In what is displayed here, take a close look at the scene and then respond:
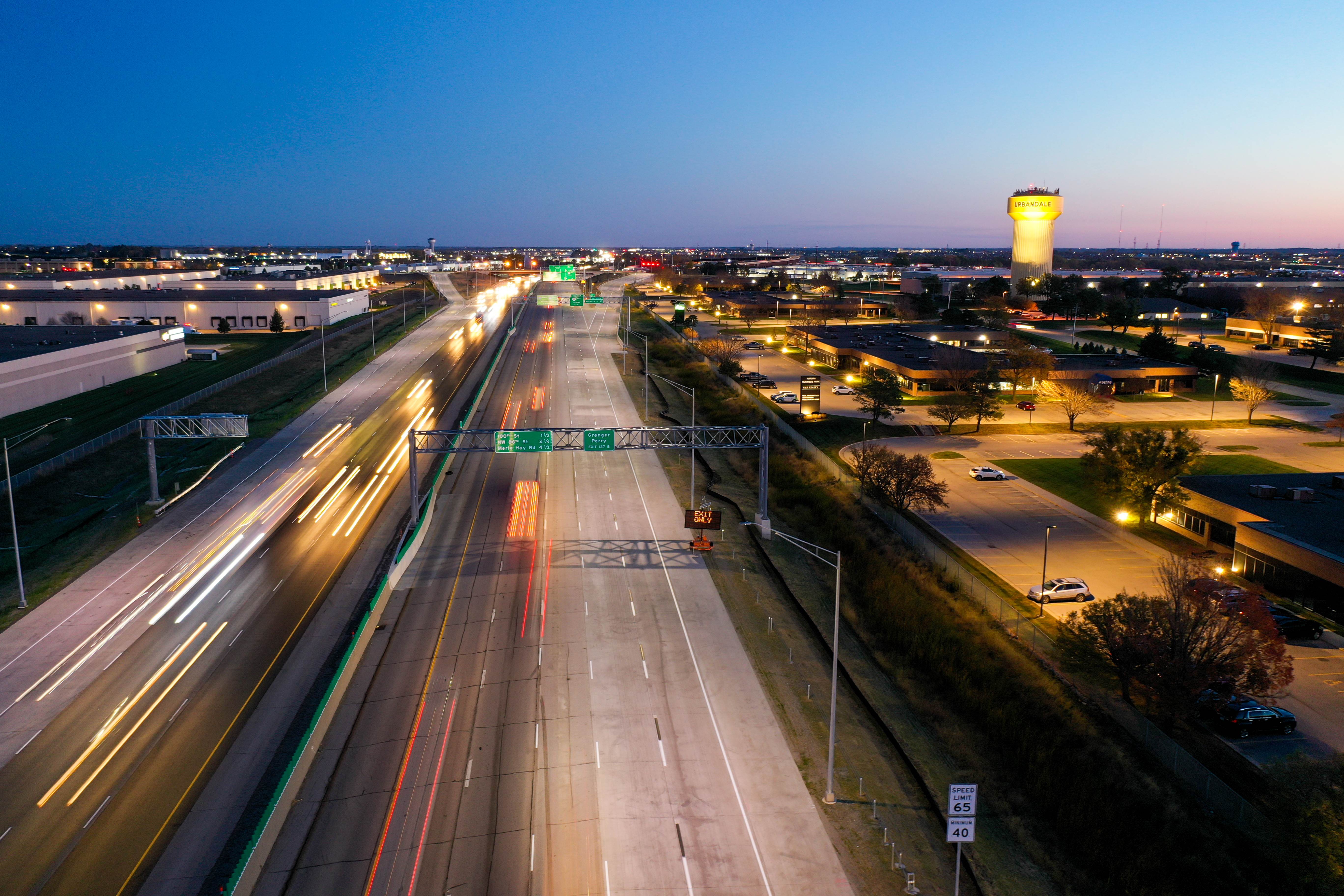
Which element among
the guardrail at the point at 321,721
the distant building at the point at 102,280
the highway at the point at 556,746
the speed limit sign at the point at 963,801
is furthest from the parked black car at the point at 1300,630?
the distant building at the point at 102,280

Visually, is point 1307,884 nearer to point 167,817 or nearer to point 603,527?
point 167,817

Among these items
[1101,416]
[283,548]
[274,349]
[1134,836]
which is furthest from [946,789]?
[274,349]

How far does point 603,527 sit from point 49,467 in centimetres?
3326

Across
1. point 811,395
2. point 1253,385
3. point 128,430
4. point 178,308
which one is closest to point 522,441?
point 811,395

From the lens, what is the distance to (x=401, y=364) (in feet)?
290

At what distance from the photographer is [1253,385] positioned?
67.2 metres

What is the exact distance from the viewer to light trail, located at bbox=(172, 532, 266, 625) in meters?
31.4

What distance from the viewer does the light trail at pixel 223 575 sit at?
3142 centimetres

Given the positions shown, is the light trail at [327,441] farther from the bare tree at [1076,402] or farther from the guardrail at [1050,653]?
the bare tree at [1076,402]

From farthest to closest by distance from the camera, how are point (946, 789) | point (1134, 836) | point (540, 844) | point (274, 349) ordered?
point (274, 349) < point (946, 789) < point (1134, 836) < point (540, 844)

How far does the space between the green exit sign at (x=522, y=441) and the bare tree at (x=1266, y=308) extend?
347ft

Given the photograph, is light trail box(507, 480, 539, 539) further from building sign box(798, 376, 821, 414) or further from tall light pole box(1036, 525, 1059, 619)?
building sign box(798, 376, 821, 414)

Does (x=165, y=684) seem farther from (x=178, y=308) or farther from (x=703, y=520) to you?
(x=178, y=308)

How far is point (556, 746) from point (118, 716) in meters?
13.0
